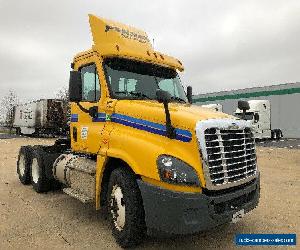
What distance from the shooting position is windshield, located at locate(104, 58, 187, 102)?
5762 mm

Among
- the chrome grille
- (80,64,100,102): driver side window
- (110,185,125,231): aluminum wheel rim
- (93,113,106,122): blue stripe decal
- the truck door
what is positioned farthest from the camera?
(80,64,100,102): driver side window

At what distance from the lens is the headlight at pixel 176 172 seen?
4.18 m

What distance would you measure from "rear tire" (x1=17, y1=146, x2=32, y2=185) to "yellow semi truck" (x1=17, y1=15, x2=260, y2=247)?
8.55 feet

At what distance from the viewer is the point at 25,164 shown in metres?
9.27

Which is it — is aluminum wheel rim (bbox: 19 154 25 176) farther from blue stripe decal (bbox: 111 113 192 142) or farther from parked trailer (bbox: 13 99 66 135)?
parked trailer (bbox: 13 99 66 135)

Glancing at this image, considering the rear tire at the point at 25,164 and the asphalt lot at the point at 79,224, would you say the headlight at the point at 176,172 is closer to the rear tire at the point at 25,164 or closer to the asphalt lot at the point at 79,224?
the asphalt lot at the point at 79,224

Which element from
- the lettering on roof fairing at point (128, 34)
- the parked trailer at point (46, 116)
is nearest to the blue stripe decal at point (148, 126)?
the lettering on roof fairing at point (128, 34)

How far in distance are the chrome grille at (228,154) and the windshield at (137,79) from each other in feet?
5.68

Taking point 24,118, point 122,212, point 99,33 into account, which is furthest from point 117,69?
point 24,118

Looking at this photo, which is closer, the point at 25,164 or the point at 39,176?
the point at 39,176

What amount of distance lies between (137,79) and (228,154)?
2306 millimetres

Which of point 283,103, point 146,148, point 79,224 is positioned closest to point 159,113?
point 146,148

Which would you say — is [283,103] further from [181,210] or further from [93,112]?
[181,210]

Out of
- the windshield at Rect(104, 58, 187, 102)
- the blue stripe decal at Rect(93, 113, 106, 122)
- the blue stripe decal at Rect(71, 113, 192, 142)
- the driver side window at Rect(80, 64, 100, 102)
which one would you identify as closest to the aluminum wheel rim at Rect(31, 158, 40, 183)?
the driver side window at Rect(80, 64, 100, 102)
